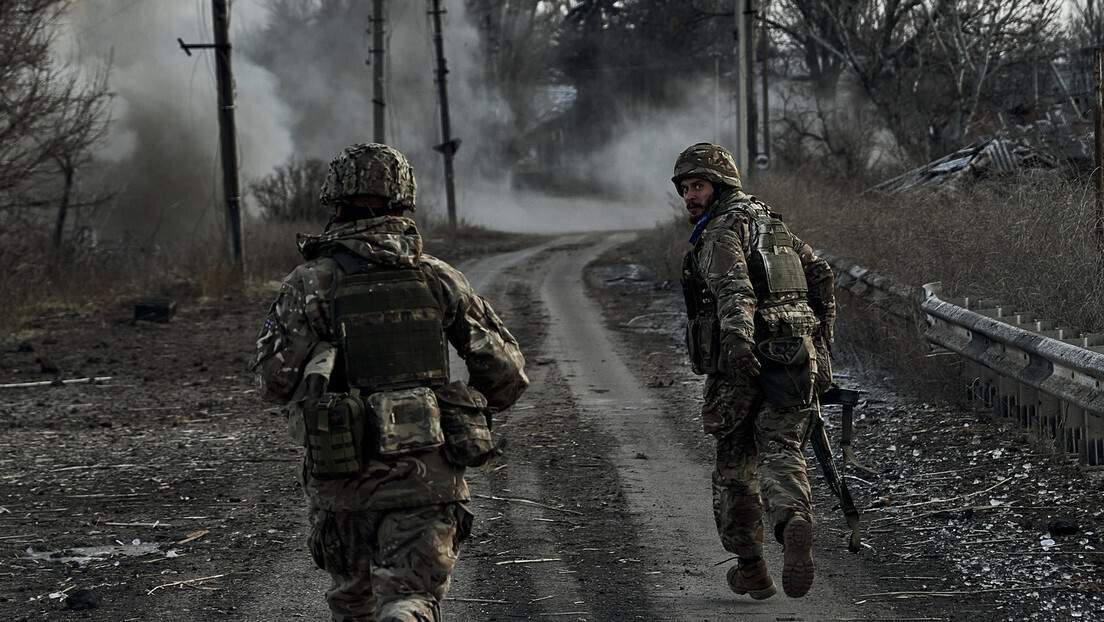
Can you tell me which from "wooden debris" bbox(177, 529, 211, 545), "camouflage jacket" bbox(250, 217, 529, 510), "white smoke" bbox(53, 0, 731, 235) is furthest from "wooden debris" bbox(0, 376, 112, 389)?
"white smoke" bbox(53, 0, 731, 235)

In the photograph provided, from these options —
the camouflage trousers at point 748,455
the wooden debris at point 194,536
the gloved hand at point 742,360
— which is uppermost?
the gloved hand at point 742,360

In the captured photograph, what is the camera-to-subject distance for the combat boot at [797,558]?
415cm

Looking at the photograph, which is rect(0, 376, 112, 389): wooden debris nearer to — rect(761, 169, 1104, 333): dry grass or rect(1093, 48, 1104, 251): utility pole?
rect(761, 169, 1104, 333): dry grass

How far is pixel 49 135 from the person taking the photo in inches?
560

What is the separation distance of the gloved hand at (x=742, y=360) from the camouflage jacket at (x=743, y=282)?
27mm

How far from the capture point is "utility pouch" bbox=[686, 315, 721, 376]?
14.9ft

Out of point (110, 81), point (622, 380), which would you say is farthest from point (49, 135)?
point (110, 81)

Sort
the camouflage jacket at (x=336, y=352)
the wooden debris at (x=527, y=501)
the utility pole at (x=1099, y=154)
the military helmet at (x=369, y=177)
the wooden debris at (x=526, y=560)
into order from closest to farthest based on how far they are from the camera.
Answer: the camouflage jacket at (x=336, y=352), the military helmet at (x=369, y=177), the wooden debris at (x=526, y=560), the wooden debris at (x=527, y=501), the utility pole at (x=1099, y=154)

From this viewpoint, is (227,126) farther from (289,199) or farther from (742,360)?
(742,360)

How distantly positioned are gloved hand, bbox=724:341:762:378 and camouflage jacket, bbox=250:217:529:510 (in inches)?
41.3

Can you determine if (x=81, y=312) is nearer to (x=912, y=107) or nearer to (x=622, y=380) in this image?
(x=622, y=380)

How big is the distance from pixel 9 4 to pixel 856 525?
12242 mm

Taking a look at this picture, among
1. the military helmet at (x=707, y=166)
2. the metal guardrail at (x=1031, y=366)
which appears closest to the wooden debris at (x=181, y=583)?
the military helmet at (x=707, y=166)

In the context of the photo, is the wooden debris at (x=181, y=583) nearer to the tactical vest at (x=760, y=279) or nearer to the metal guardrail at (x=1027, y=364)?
the tactical vest at (x=760, y=279)
